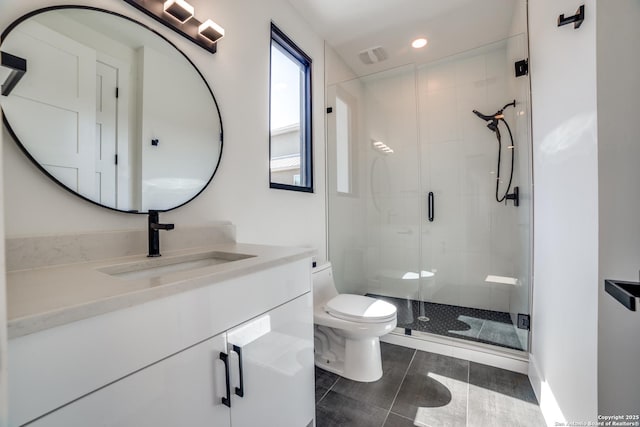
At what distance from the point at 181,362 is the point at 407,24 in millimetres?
2698

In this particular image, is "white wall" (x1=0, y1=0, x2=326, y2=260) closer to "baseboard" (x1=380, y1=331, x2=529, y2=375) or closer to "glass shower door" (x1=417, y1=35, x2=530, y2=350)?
"baseboard" (x1=380, y1=331, x2=529, y2=375)

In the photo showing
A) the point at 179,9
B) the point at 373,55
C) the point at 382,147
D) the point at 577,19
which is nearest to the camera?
the point at 577,19

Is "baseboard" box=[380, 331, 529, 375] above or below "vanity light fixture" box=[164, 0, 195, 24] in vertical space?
below

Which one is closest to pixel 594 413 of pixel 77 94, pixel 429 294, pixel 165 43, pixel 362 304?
pixel 362 304

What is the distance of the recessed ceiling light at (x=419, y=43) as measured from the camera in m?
2.45

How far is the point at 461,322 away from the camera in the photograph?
2.36 m

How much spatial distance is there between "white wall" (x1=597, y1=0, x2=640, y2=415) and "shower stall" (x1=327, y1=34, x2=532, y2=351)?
1.59 meters

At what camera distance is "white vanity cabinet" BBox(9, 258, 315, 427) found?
1.61ft

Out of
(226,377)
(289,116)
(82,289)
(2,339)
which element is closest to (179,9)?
(289,116)

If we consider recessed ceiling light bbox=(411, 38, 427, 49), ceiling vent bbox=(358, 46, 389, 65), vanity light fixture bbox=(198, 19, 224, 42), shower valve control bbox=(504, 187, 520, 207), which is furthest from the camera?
ceiling vent bbox=(358, 46, 389, 65)

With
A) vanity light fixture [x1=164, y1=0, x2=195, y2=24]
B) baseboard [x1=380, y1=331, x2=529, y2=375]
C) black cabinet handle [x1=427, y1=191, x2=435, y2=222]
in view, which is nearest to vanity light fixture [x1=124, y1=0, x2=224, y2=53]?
vanity light fixture [x1=164, y1=0, x2=195, y2=24]

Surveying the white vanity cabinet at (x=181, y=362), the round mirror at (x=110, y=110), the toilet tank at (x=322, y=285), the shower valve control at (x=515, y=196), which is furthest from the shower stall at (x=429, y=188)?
the white vanity cabinet at (x=181, y=362)

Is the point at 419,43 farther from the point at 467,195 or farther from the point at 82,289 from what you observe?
the point at 82,289

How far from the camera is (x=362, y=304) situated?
1.80 m
